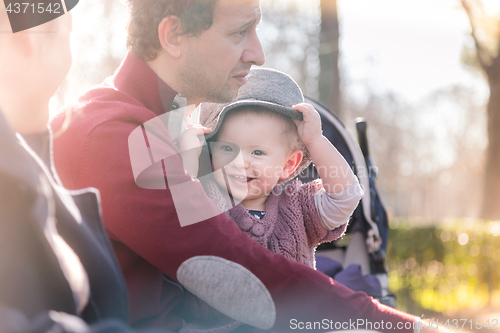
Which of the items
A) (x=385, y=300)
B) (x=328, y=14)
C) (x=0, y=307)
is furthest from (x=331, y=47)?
(x=0, y=307)

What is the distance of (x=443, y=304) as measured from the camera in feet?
19.8

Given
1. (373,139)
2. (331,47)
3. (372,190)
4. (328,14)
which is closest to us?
(372,190)

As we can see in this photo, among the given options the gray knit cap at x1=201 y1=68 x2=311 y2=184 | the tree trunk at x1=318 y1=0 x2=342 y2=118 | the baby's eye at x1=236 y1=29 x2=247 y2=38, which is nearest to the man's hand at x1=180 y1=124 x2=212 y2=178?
the gray knit cap at x1=201 y1=68 x2=311 y2=184

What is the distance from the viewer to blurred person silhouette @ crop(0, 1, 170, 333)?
25.3 inches

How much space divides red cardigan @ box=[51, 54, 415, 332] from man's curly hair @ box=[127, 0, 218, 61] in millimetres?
367

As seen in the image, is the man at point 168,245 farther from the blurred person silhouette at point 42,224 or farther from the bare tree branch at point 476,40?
the bare tree branch at point 476,40

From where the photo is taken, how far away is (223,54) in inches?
62.5

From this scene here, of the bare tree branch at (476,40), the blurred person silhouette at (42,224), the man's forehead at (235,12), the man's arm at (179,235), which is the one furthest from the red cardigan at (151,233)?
the bare tree branch at (476,40)

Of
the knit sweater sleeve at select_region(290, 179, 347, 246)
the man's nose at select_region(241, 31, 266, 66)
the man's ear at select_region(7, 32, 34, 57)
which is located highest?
the man's ear at select_region(7, 32, 34, 57)

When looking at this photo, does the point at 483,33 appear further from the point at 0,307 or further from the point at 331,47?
the point at 0,307

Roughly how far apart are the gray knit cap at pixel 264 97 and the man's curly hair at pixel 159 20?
33 cm

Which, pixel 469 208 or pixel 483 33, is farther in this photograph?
pixel 469 208

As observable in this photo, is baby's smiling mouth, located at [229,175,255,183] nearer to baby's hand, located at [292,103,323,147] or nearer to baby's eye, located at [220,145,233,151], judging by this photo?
baby's eye, located at [220,145,233,151]

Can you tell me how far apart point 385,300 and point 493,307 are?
418 centimetres
